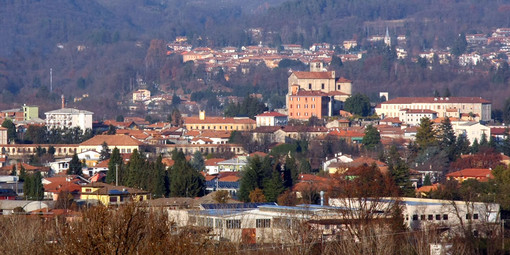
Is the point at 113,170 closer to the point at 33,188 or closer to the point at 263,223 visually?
the point at 33,188

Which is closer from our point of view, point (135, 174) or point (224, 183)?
point (135, 174)

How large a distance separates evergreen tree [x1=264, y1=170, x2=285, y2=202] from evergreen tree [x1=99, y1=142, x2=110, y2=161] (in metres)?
→ 18.6

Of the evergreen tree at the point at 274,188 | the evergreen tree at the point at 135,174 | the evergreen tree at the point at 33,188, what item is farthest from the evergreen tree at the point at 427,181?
the evergreen tree at the point at 33,188

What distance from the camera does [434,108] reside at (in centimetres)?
7100

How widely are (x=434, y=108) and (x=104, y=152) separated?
2354 centimetres

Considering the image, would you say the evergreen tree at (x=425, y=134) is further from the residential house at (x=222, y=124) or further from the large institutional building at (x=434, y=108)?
the large institutional building at (x=434, y=108)

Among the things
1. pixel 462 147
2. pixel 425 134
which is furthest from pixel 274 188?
pixel 425 134

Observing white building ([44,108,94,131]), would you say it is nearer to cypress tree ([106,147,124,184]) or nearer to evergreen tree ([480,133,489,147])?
evergreen tree ([480,133,489,147])

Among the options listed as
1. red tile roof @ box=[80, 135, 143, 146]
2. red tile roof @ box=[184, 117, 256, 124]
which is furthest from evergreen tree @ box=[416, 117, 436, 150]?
red tile roof @ box=[184, 117, 256, 124]

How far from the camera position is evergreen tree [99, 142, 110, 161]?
5277cm

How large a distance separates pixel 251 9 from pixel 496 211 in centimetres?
15497

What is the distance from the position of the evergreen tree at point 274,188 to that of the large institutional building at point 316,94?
34884mm

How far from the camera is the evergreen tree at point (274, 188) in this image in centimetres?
3362

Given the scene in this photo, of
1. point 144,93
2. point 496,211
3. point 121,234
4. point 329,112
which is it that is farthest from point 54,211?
point 144,93
